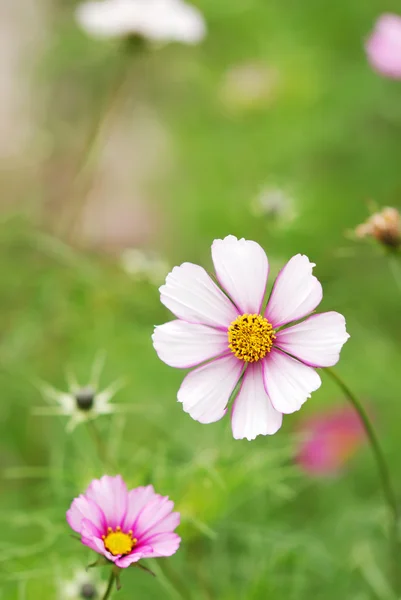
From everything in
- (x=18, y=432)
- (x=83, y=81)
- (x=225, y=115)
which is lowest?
(x=18, y=432)

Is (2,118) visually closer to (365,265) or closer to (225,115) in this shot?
(225,115)

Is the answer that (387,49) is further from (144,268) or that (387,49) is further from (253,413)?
(253,413)

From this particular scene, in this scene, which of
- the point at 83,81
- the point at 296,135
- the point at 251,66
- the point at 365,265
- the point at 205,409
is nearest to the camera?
the point at 205,409

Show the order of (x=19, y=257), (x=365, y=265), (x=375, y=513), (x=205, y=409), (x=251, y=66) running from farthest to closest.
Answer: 1. (x=251, y=66)
2. (x=365, y=265)
3. (x=19, y=257)
4. (x=375, y=513)
5. (x=205, y=409)

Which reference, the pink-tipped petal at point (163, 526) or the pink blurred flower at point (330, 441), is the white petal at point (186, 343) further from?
the pink blurred flower at point (330, 441)

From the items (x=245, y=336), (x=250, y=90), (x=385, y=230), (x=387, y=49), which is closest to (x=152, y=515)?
(x=245, y=336)

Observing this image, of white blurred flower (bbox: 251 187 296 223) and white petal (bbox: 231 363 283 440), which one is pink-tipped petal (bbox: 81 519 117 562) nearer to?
white petal (bbox: 231 363 283 440)

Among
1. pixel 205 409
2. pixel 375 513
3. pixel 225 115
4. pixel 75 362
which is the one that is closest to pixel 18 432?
pixel 75 362
